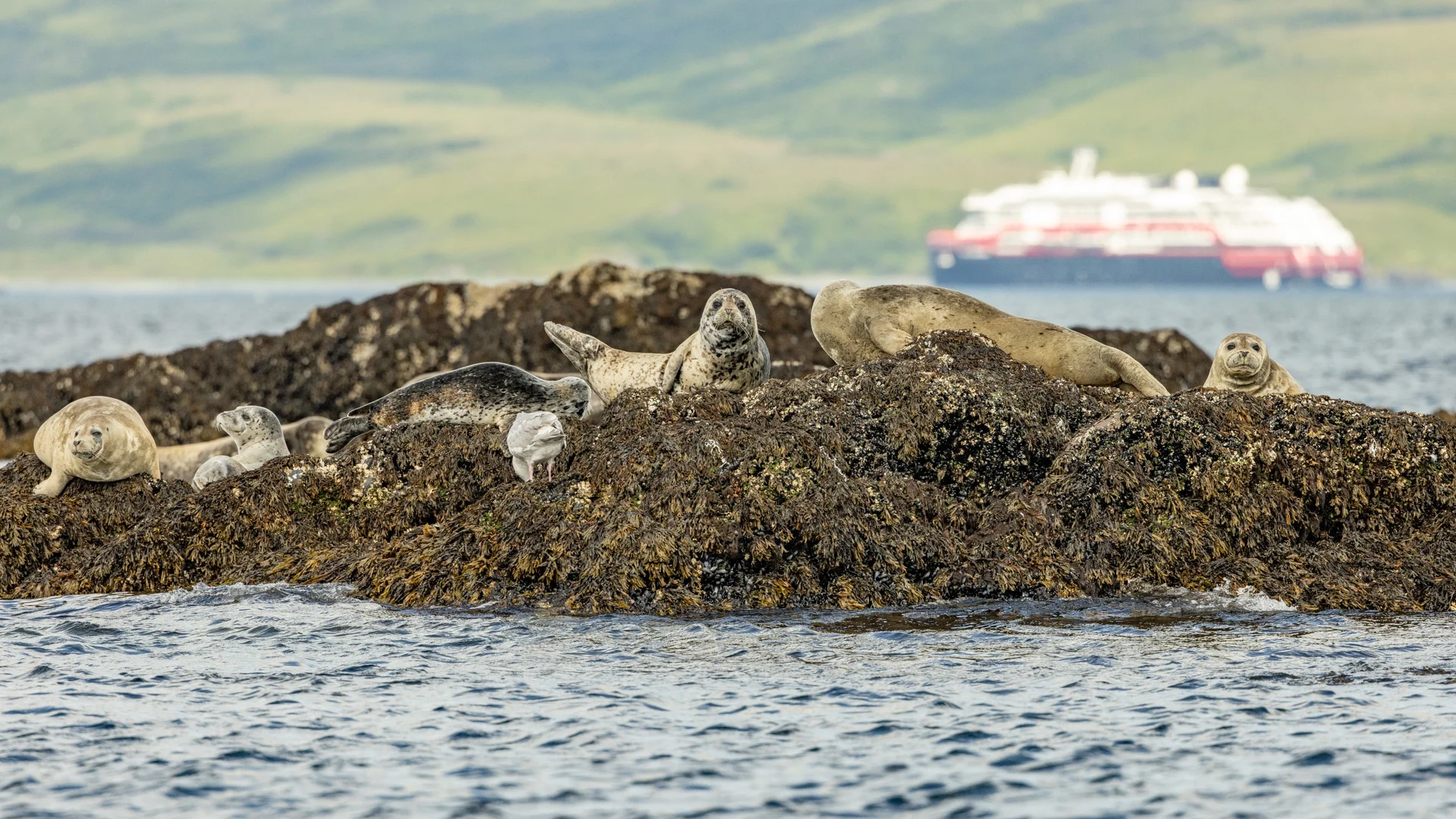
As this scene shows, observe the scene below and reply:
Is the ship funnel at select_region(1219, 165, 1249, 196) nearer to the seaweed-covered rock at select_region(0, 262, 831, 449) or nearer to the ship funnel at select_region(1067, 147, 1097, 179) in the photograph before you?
the ship funnel at select_region(1067, 147, 1097, 179)

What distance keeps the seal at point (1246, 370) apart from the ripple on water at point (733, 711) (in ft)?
10.7

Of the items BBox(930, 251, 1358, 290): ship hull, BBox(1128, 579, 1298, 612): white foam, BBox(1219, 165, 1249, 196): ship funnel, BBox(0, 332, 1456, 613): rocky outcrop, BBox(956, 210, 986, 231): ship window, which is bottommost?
BBox(1128, 579, 1298, 612): white foam

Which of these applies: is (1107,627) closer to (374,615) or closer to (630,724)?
→ (630,724)

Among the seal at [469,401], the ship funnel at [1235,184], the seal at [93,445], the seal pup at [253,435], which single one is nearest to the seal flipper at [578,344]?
the seal at [469,401]

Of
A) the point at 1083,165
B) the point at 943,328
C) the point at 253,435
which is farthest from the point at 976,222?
the point at 253,435

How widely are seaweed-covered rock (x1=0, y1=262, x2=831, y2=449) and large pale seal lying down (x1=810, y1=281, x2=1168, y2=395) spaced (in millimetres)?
6514

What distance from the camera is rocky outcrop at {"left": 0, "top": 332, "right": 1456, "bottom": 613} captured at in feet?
28.4

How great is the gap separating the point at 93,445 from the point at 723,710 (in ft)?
16.9

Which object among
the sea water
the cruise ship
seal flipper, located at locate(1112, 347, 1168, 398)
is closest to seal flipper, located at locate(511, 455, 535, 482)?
the sea water

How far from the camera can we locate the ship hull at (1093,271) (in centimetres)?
11831

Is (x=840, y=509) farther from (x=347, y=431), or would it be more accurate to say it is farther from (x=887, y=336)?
(x=347, y=431)

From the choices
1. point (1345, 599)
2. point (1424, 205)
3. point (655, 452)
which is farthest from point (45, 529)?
point (1424, 205)

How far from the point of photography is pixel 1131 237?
119688mm

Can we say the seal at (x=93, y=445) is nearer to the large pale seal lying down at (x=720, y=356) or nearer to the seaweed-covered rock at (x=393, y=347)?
the large pale seal lying down at (x=720, y=356)
